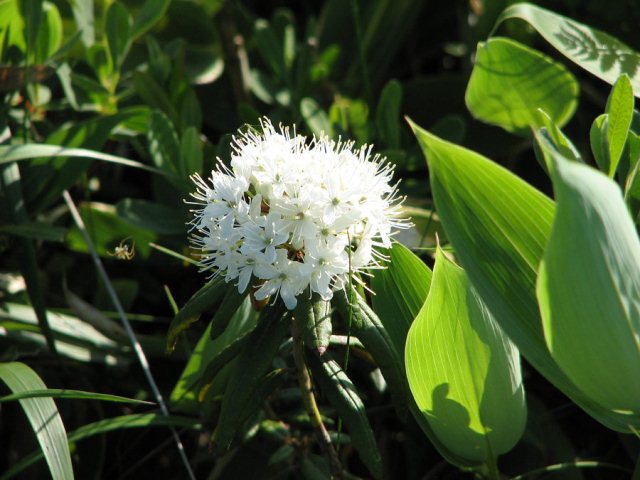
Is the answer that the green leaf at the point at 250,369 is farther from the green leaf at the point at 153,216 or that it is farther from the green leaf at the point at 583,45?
the green leaf at the point at 583,45

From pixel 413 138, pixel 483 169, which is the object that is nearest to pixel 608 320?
pixel 483 169

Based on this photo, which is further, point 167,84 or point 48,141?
point 167,84

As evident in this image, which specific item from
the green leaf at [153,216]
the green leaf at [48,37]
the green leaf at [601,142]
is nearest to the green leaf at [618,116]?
the green leaf at [601,142]

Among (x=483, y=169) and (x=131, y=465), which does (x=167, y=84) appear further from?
(x=483, y=169)

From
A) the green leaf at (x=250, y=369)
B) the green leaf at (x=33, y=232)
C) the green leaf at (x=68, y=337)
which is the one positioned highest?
the green leaf at (x=33, y=232)

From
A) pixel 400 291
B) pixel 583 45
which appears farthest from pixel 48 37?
pixel 583 45
